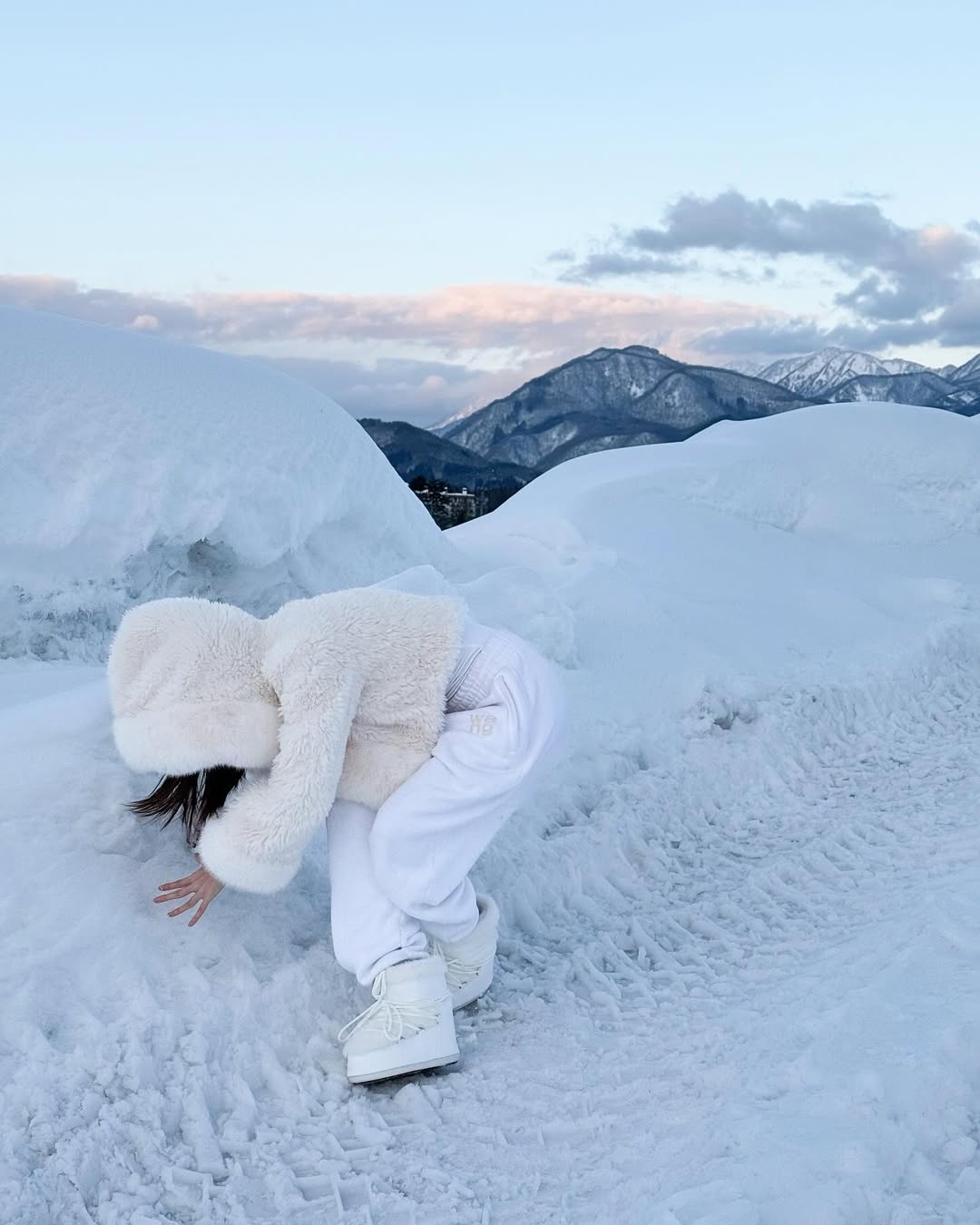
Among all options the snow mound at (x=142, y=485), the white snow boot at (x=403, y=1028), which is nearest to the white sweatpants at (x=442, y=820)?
the white snow boot at (x=403, y=1028)

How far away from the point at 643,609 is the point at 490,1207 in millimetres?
3961

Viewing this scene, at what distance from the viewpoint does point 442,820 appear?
2547 mm

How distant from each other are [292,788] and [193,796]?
0.40m

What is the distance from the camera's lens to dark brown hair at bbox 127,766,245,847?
2.57m

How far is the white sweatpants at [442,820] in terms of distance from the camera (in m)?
2.52

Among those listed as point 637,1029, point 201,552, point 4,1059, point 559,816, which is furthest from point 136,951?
point 201,552

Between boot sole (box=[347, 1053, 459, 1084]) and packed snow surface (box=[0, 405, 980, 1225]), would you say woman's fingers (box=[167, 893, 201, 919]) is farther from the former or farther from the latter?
boot sole (box=[347, 1053, 459, 1084])

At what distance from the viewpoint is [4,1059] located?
2.15m

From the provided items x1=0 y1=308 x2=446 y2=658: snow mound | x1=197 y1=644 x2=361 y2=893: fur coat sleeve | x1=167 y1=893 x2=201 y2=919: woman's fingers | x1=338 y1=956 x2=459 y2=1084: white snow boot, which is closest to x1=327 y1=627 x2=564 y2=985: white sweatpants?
x1=338 y1=956 x2=459 y2=1084: white snow boot

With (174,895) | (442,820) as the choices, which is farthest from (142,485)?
(442,820)

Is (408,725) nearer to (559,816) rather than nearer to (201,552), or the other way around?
(559,816)

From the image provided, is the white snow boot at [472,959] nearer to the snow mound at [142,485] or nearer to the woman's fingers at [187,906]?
the woman's fingers at [187,906]

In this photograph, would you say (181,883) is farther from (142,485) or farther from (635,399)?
(635,399)

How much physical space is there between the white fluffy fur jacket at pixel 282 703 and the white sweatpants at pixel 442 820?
7 centimetres
